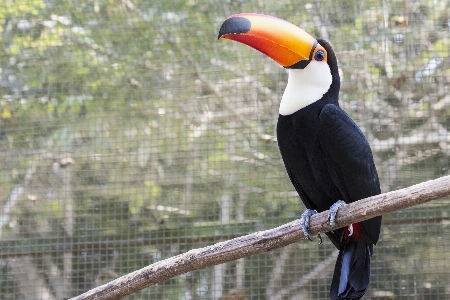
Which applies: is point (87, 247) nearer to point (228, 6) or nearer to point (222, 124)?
point (222, 124)

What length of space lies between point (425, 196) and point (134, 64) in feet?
6.39

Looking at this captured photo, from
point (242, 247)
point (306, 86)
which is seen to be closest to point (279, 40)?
point (306, 86)

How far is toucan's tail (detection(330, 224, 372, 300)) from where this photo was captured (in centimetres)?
181

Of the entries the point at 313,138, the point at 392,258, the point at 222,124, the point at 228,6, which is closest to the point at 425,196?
the point at 313,138

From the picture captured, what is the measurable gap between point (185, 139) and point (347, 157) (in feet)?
4.08

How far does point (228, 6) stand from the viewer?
9.82 ft

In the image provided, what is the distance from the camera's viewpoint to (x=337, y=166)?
1884 mm

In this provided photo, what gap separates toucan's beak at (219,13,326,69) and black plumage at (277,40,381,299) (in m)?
0.15

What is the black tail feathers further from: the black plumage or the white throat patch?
the white throat patch

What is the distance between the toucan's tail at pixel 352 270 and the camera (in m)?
1.81

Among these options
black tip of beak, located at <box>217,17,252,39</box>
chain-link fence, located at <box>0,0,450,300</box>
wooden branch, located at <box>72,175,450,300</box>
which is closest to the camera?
wooden branch, located at <box>72,175,450,300</box>

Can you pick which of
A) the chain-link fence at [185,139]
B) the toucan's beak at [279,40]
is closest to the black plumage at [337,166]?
the toucan's beak at [279,40]

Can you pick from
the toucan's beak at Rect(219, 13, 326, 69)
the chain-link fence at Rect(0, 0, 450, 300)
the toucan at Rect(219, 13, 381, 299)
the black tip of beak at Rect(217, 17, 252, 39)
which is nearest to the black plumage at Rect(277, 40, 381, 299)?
the toucan at Rect(219, 13, 381, 299)

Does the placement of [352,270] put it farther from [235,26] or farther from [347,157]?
[235,26]
